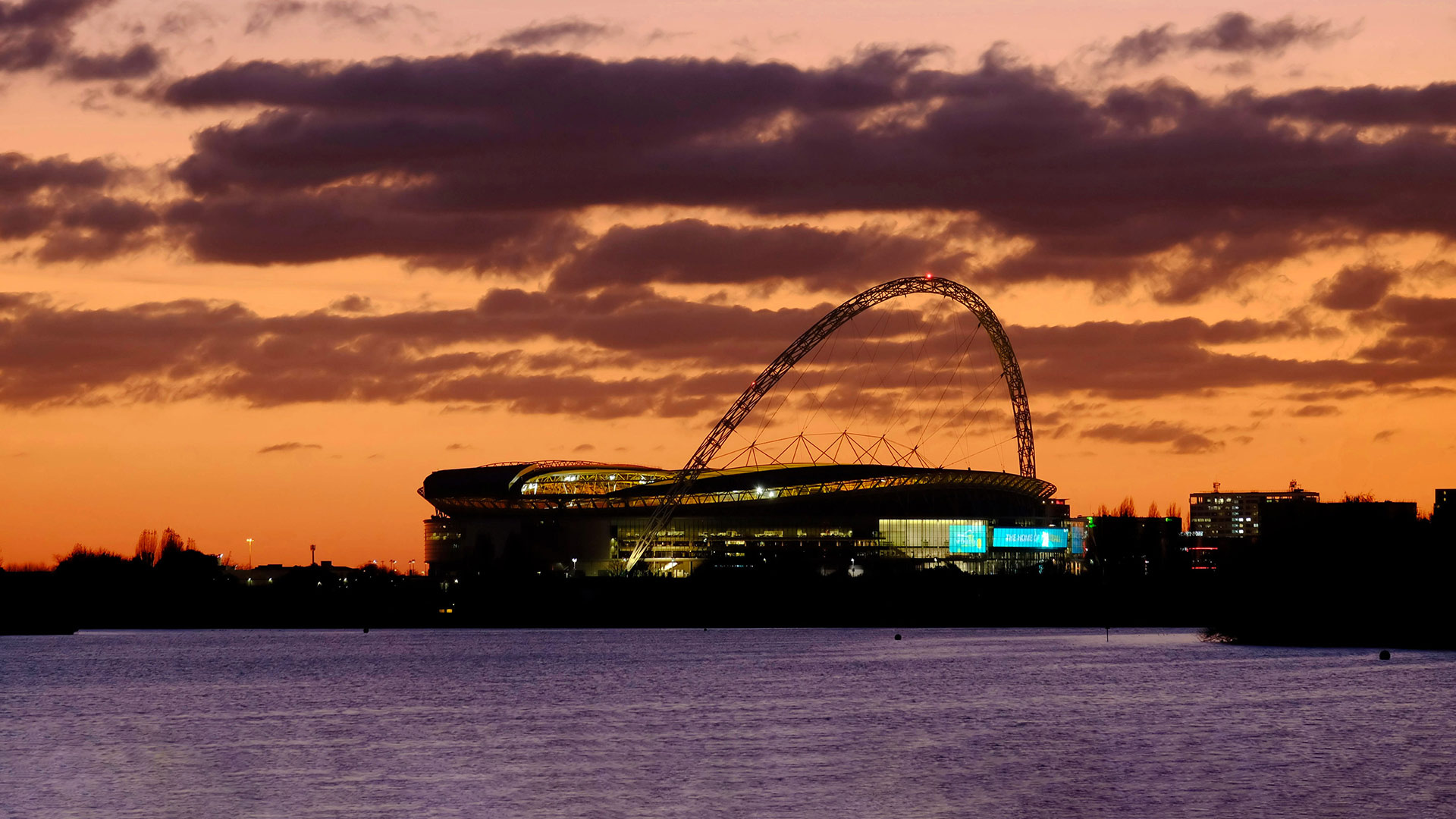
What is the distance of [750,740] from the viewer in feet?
299

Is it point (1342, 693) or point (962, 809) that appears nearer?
point (962, 809)

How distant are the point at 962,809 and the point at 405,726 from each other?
44517 mm

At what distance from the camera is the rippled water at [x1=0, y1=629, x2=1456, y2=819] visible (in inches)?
2692

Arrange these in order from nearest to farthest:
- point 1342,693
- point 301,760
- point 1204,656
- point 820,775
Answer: point 820,775 → point 301,760 → point 1342,693 → point 1204,656

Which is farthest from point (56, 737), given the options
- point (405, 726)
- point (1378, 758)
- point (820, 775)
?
point (1378, 758)

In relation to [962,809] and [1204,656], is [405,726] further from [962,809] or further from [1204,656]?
[1204,656]

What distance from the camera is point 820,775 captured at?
7644 centimetres

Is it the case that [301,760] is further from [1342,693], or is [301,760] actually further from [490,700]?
[1342,693]

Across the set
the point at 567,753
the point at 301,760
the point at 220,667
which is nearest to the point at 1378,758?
the point at 567,753

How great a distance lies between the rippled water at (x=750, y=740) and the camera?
6838cm

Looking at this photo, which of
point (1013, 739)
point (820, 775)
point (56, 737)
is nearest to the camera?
point (820, 775)

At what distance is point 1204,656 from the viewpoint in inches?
6467

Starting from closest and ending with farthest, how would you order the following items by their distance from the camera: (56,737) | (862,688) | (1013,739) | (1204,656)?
(1013,739)
(56,737)
(862,688)
(1204,656)

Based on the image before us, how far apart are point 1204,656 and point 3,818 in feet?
398
